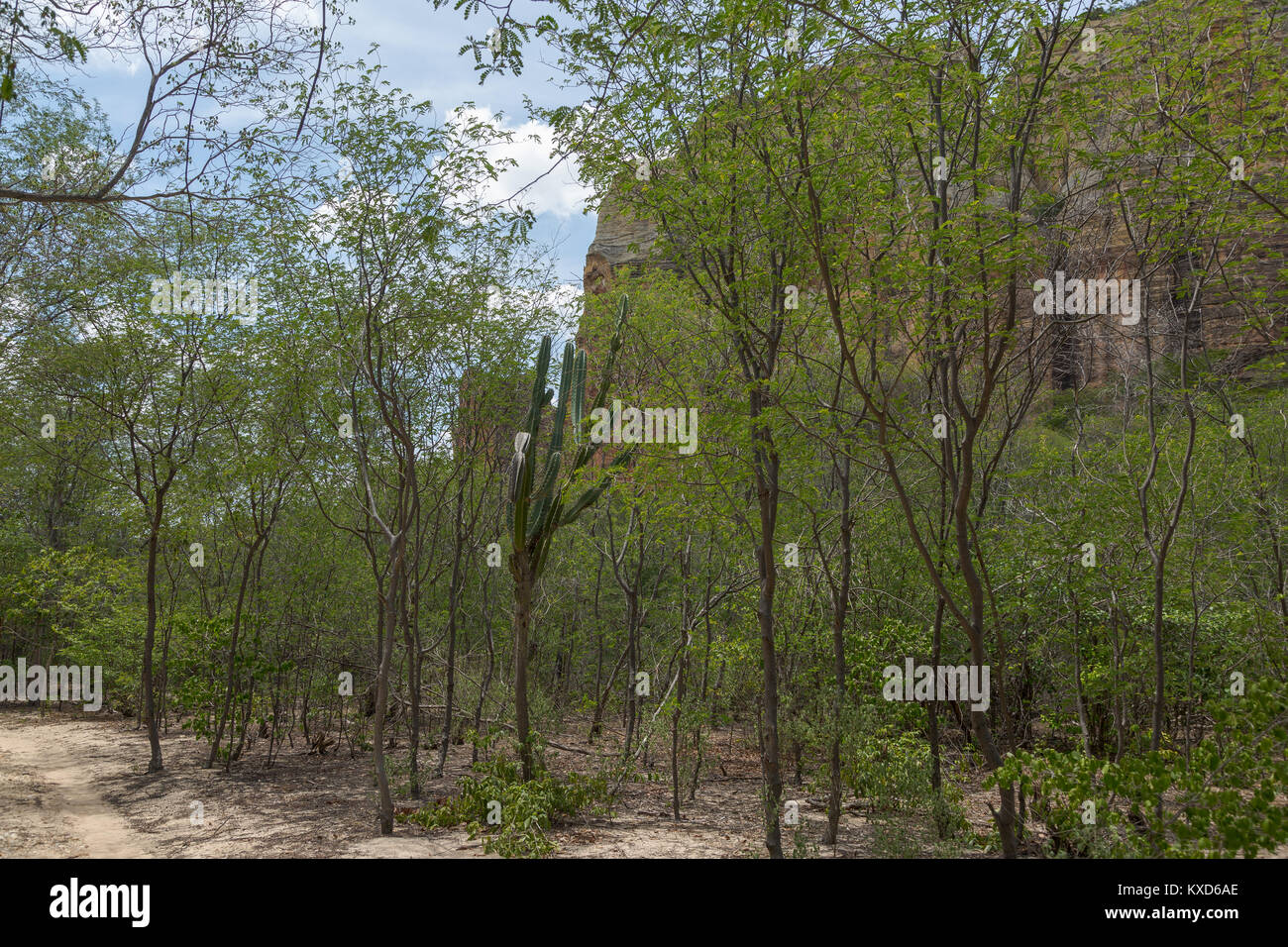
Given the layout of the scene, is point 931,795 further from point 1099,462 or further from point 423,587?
point 423,587

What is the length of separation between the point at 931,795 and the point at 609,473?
3.26 meters

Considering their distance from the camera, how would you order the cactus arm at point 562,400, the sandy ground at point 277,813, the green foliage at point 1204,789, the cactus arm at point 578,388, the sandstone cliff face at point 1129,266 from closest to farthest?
the green foliage at point 1204,789 → the sandstone cliff face at point 1129,266 → the sandy ground at point 277,813 → the cactus arm at point 578,388 → the cactus arm at point 562,400

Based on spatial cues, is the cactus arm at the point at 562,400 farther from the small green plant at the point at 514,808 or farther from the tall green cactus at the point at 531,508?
the small green plant at the point at 514,808

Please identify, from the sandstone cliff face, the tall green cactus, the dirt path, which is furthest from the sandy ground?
the sandstone cliff face

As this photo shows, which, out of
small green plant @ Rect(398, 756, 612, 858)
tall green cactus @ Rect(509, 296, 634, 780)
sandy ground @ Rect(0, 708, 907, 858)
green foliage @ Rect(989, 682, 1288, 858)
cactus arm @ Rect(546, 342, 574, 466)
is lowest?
sandy ground @ Rect(0, 708, 907, 858)

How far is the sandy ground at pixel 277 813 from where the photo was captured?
22.8ft

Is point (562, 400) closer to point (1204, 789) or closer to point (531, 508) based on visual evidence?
point (531, 508)

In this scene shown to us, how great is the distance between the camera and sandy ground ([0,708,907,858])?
6.95 meters

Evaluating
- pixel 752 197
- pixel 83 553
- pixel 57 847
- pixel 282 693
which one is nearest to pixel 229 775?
pixel 282 693

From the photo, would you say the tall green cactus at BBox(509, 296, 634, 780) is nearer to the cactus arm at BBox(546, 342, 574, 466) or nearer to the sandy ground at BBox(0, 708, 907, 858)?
the cactus arm at BBox(546, 342, 574, 466)

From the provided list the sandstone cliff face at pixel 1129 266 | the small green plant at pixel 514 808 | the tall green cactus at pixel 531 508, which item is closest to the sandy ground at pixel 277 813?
the small green plant at pixel 514 808

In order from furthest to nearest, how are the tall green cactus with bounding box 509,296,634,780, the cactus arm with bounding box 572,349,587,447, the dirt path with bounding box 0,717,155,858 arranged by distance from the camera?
the cactus arm with bounding box 572,349,587,447, the tall green cactus with bounding box 509,296,634,780, the dirt path with bounding box 0,717,155,858

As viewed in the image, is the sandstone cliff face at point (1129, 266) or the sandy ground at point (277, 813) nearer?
the sandstone cliff face at point (1129, 266)
